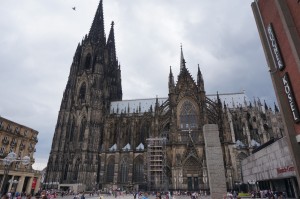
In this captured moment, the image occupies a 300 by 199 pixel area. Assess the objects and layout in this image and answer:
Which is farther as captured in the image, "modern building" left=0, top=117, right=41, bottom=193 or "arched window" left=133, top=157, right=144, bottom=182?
"arched window" left=133, top=157, right=144, bottom=182

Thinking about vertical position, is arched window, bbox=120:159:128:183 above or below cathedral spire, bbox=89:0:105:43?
below

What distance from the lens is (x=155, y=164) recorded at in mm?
37844

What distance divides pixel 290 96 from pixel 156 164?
28417 mm

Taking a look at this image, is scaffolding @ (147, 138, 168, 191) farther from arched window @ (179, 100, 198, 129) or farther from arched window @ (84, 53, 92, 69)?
arched window @ (84, 53, 92, 69)

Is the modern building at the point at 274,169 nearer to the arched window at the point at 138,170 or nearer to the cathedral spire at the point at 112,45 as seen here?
the arched window at the point at 138,170

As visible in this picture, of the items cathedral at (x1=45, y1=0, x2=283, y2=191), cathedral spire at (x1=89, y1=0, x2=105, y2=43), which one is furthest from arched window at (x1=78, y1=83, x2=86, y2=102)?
cathedral spire at (x1=89, y1=0, x2=105, y2=43)

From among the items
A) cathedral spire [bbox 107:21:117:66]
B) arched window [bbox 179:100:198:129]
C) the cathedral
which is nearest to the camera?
the cathedral

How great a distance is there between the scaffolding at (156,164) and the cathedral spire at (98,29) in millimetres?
31864

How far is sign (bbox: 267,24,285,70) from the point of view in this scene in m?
13.4

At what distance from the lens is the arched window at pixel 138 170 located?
41.2m

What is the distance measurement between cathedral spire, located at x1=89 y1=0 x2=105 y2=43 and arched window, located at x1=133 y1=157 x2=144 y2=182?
31433mm

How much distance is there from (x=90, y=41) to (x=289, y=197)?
4962 centimetres

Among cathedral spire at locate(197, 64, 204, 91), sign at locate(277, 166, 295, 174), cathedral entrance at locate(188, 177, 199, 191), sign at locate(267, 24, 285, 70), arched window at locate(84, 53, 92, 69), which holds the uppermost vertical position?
arched window at locate(84, 53, 92, 69)

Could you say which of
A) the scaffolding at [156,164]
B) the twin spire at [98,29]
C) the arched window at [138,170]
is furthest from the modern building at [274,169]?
the twin spire at [98,29]
